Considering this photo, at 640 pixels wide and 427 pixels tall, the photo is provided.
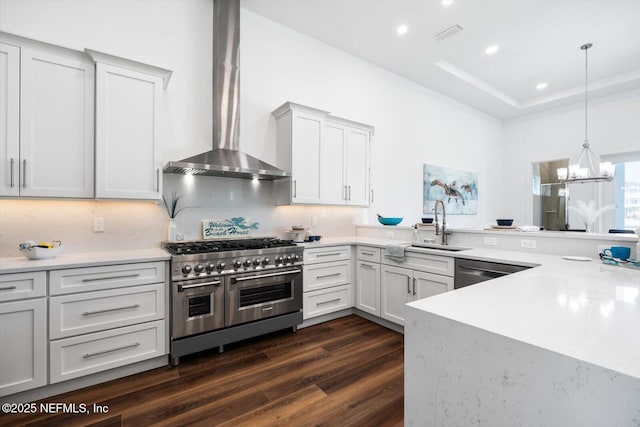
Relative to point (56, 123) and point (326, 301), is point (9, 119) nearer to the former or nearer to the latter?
point (56, 123)

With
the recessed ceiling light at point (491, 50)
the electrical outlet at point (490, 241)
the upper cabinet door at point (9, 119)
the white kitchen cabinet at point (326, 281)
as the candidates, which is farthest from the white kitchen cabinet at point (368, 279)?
the recessed ceiling light at point (491, 50)

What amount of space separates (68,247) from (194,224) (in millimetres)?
1004

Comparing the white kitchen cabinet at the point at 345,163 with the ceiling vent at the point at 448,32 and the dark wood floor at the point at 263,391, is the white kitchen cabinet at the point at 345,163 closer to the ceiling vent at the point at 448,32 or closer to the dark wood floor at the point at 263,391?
the ceiling vent at the point at 448,32

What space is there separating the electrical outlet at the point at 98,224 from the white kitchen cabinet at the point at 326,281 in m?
1.86

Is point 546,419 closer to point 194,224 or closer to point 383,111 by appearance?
point 194,224

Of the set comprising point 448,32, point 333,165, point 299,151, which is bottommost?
point 333,165

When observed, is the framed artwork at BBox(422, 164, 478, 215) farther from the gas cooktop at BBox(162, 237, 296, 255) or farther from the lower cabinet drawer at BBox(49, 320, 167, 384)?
the lower cabinet drawer at BBox(49, 320, 167, 384)

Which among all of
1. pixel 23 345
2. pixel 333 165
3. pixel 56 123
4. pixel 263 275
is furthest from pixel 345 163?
pixel 23 345

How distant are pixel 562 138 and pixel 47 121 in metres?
7.67

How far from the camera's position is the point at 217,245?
280 cm

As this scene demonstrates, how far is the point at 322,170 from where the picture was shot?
3525 millimetres

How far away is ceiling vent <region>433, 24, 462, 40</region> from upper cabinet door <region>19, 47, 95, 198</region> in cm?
373

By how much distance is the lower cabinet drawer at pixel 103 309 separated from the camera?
6.45ft

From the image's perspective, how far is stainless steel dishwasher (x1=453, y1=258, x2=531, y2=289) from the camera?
86.0 inches
